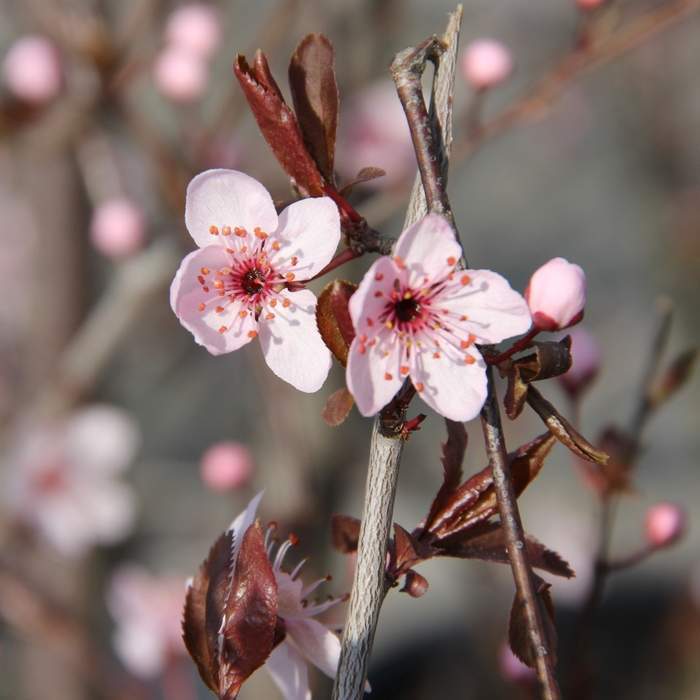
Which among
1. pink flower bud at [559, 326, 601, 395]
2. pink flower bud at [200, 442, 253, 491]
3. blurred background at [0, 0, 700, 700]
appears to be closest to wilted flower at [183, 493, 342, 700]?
blurred background at [0, 0, 700, 700]

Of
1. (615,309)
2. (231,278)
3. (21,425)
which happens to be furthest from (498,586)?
(615,309)

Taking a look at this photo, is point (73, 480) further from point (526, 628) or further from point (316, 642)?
point (526, 628)

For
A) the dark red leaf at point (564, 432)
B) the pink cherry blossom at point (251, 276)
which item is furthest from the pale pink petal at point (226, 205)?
the dark red leaf at point (564, 432)

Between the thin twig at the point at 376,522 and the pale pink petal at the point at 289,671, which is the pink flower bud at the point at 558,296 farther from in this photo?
the pale pink petal at the point at 289,671

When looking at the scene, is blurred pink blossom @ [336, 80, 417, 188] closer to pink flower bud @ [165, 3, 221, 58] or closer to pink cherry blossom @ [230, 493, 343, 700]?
pink flower bud @ [165, 3, 221, 58]

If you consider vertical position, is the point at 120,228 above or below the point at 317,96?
above

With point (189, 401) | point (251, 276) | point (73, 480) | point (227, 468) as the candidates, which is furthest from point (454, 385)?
point (189, 401)
